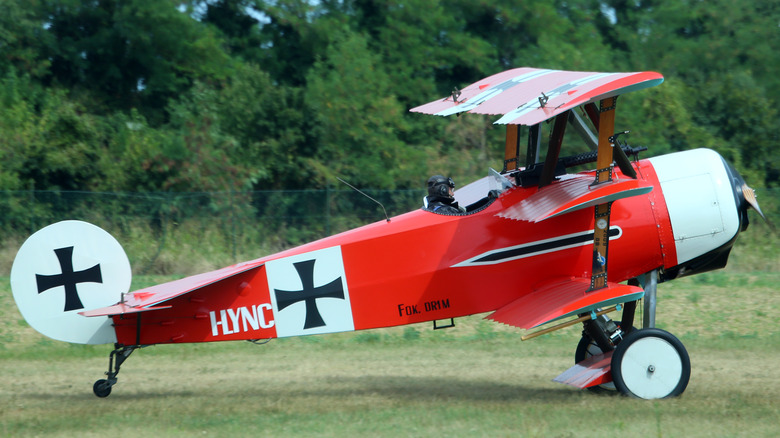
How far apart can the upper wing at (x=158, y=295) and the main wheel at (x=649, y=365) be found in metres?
3.45

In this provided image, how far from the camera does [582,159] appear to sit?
7973 millimetres

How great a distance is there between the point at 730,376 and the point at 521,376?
2.23m

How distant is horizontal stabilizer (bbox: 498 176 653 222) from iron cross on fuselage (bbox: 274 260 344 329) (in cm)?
173

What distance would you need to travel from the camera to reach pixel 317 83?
2250cm

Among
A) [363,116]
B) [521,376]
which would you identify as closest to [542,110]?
[521,376]

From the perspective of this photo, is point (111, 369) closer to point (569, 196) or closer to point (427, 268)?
point (427, 268)

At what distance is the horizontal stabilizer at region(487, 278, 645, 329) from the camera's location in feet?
22.6

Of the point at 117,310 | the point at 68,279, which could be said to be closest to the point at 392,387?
the point at 117,310

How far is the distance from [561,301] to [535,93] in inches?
75.3

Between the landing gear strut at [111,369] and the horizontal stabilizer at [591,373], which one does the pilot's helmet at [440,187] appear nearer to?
the horizontal stabilizer at [591,373]

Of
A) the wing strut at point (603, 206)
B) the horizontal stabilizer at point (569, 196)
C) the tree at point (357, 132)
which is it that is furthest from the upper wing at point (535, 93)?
the tree at point (357, 132)

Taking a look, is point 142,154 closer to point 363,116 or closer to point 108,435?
point 363,116

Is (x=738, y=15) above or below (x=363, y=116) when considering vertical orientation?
above

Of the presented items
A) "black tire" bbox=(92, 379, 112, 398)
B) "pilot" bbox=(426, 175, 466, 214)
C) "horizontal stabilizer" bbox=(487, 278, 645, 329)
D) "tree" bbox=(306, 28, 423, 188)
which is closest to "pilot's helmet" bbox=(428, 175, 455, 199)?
"pilot" bbox=(426, 175, 466, 214)
